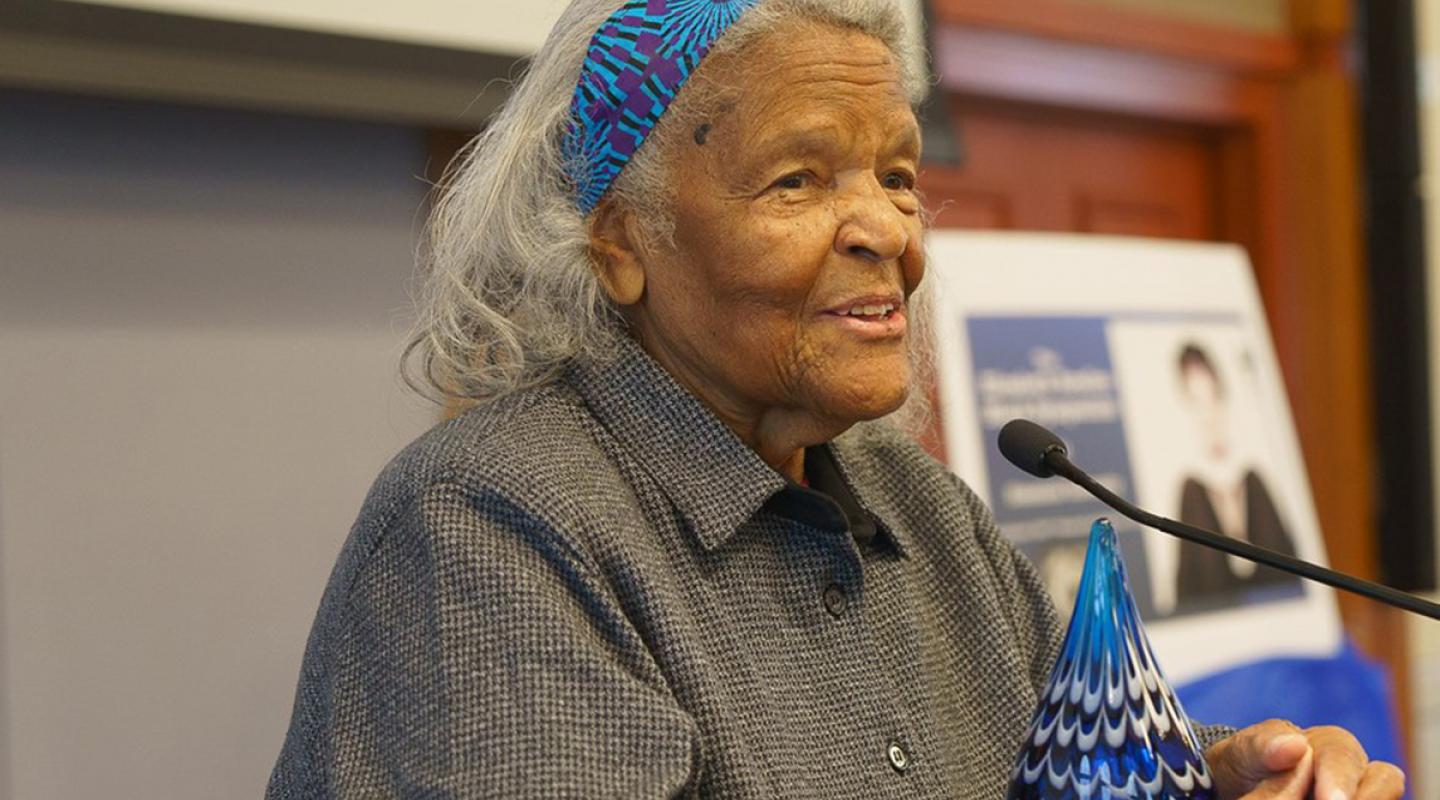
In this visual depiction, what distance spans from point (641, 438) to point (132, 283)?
857 mm

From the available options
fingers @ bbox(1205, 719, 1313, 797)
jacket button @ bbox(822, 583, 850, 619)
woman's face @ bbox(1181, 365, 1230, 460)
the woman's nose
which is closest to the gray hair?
the woman's nose

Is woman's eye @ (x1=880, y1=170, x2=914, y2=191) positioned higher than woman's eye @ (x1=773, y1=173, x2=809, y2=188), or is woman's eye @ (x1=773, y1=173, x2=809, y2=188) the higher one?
woman's eye @ (x1=773, y1=173, x2=809, y2=188)

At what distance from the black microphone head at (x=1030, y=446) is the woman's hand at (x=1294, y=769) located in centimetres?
23

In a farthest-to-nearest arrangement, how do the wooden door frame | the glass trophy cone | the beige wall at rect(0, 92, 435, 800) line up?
the wooden door frame → the beige wall at rect(0, 92, 435, 800) → the glass trophy cone

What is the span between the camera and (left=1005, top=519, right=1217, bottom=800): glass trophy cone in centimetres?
100

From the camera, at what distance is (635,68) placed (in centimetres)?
129

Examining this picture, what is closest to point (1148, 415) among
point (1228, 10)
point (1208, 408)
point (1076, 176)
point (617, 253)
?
point (1208, 408)

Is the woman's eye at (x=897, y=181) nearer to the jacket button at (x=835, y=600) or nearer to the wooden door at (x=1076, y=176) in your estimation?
the jacket button at (x=835, y=600)

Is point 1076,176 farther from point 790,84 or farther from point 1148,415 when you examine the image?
point 790,84

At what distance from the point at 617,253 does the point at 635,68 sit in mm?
147

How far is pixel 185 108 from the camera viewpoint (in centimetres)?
192

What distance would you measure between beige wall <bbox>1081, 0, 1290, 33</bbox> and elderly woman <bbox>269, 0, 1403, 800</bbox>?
2.16m

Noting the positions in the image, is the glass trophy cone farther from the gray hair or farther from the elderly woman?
the gray hair

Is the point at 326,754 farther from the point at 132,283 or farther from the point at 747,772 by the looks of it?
the point at 132,283
